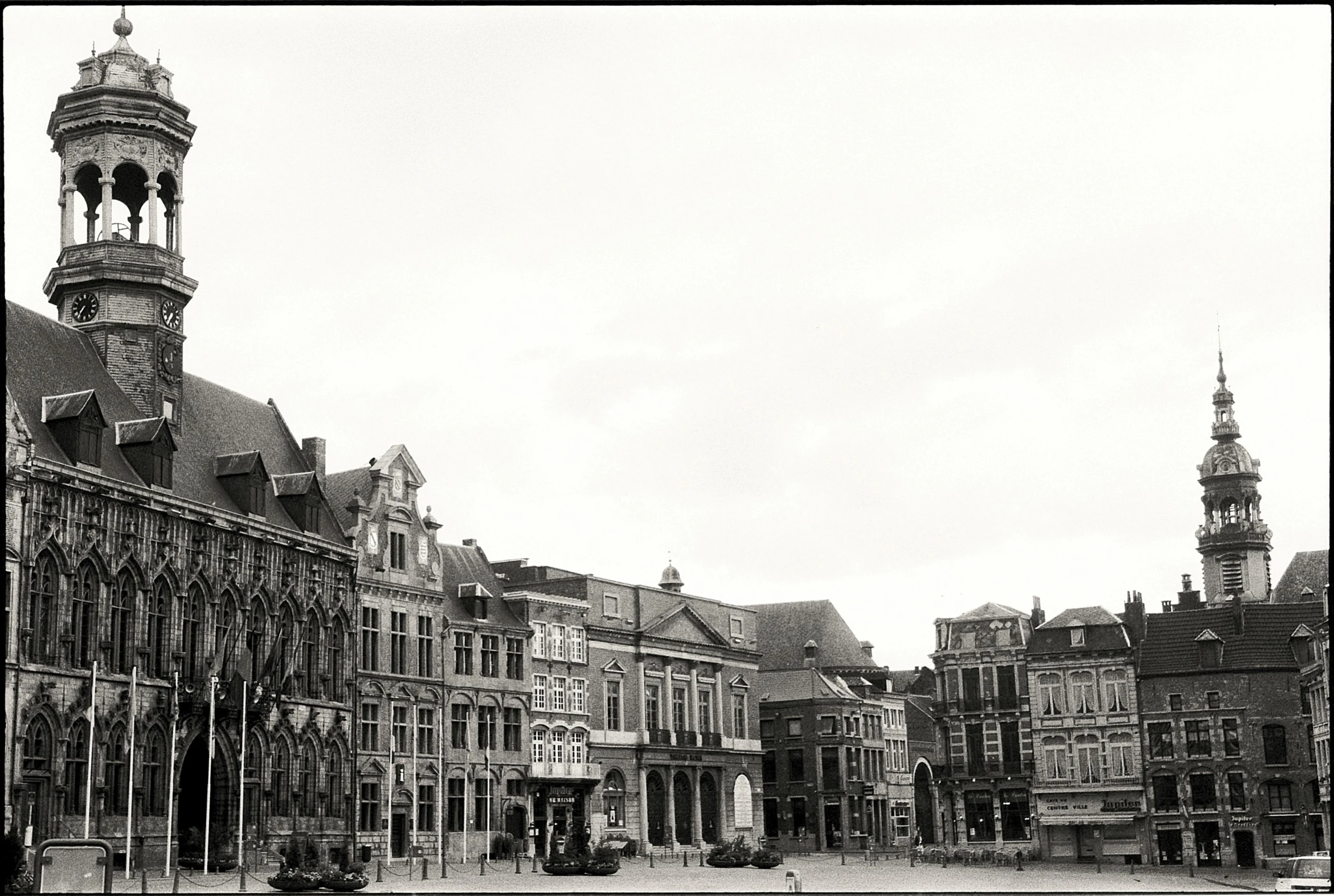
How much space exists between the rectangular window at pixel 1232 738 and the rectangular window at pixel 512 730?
3256cm

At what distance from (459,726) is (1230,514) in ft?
190

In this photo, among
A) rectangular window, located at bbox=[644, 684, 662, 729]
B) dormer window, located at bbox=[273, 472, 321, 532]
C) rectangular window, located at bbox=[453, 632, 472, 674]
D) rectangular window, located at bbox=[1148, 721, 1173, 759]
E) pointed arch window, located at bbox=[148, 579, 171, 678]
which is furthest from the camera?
rectangular window, located at bbox=[644, 684, 662, 729]

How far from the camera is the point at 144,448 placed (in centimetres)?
4794

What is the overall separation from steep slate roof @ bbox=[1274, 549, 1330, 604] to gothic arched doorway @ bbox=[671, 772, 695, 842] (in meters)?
31.2

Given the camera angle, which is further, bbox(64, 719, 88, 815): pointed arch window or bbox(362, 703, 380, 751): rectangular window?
bbox(362, 703, 380, 751): rectangular window

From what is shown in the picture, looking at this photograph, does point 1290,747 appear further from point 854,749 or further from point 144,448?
point 144,448

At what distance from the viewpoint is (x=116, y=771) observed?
4525cm

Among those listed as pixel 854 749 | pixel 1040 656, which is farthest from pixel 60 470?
pixel 854 749

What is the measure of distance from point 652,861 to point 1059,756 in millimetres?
24249

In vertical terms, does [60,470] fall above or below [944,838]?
above

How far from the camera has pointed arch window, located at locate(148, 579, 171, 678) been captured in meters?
47.0

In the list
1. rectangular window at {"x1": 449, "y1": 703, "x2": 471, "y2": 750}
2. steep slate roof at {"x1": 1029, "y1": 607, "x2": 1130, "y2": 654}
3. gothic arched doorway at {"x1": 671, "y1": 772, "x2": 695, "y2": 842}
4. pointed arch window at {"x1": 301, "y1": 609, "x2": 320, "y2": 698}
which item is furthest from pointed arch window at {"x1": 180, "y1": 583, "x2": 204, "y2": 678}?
steep slate roof at {"x1": 1029, "y1": 607, "x2": 1130, "y2": 654}

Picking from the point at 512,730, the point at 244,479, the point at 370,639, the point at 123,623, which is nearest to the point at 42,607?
the point at 123,623

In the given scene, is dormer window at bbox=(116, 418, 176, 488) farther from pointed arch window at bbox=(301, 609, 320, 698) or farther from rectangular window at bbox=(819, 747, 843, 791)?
rectangular window at bbox=(819, 747, 843, 791)
